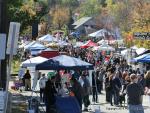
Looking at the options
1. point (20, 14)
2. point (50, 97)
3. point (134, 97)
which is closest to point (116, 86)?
point (50, 97)

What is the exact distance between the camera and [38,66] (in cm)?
1967

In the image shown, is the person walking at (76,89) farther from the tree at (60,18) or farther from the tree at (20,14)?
the tree at (60,18)

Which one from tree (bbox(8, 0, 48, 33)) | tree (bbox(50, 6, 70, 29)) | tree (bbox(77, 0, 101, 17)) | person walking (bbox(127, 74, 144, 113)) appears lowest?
person walking (bbox(127, 74, 144, 113))

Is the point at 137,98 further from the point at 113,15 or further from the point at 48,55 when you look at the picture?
the point at 113,15

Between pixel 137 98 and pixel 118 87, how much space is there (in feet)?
27.5

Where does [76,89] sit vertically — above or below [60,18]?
below

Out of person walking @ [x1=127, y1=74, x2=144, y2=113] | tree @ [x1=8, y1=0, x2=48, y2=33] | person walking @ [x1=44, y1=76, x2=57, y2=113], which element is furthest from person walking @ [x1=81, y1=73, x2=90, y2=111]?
person walking @ [x1=127, y1=74, x2=144, y2=113]

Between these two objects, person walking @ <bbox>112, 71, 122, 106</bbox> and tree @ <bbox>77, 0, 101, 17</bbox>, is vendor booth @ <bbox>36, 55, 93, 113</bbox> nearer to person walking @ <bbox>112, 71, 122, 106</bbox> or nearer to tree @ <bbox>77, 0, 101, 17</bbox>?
person walking @ <bbox>112, 71, 122, 106</bbox>

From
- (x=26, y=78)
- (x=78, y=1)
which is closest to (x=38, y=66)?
(x=26, y=78)

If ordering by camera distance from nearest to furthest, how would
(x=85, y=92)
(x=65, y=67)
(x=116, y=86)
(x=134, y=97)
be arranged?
1. (x=134, y=97)
2. (x=65, y=67)
3. (x=85, y=92)
4. (x=116, y=86)

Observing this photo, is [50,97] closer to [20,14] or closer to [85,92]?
[85,92]

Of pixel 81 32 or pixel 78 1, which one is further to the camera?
pixel 78 1

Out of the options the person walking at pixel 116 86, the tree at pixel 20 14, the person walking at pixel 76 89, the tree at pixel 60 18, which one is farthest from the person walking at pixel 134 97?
the tree at pixel 60 18

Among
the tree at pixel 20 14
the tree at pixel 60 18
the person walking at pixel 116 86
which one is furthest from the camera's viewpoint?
the tree at pixel 60 18
